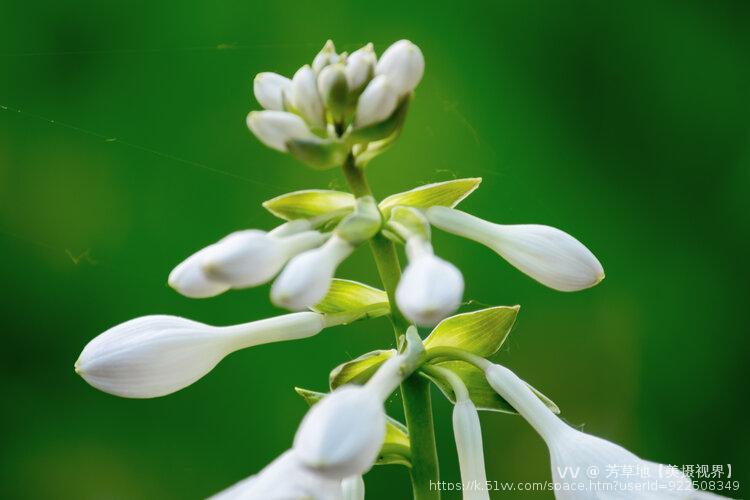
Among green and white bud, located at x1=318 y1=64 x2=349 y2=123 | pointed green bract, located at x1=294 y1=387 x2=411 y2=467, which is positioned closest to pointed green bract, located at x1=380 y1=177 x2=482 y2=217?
green and white bud, located at x1=318 y1=64 x2=349 y2=123

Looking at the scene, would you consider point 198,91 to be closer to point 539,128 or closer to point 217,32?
point 217,32

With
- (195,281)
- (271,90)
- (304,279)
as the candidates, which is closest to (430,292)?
(304,279)

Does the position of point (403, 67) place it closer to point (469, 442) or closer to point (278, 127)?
point (278, 127)

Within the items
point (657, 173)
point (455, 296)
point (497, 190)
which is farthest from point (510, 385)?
point (657, 173)

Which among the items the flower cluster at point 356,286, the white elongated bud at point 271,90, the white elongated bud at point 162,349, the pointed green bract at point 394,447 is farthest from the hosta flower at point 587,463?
the white elongated bud at point 271,90

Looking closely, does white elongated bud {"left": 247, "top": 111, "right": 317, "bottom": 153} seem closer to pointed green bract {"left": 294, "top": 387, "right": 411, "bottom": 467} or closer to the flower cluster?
the flower cluster
